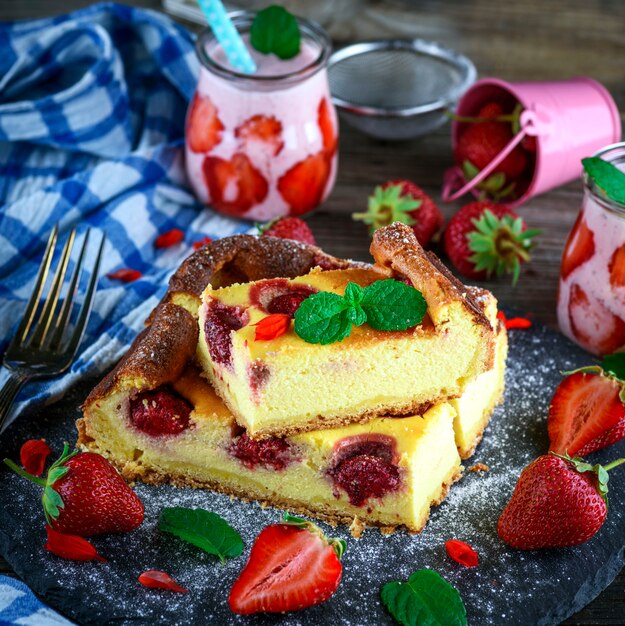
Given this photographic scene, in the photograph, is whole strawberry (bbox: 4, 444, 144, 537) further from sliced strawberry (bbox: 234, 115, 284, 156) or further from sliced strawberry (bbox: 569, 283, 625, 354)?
sliced strawberry (bbox: 569, 283, 625, 354)

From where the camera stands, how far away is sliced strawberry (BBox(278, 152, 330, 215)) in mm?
3822

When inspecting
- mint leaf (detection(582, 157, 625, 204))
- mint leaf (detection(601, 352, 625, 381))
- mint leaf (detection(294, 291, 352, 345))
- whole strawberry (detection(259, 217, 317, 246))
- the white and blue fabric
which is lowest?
the white and blue fabric

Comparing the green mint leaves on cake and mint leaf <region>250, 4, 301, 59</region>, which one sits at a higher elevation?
mint leaf <region>250, 4, 301, 59</region>

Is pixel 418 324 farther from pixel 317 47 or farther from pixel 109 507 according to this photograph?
pixel 317 47

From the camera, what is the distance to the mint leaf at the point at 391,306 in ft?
8.64

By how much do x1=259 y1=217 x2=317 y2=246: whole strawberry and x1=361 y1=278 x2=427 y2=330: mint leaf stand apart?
2.92 feet

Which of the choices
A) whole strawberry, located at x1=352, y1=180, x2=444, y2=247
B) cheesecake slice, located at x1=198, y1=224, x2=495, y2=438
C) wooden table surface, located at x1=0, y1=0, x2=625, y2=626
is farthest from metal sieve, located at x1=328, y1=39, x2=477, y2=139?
cheesecake slice, located at x1=198, y1=224, x2=495, y2=438

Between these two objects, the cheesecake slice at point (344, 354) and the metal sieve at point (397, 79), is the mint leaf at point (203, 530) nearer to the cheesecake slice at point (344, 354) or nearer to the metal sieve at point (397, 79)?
the cheesecake slice at point (344, 354)

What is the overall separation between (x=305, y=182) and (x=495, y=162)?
772 millimetres

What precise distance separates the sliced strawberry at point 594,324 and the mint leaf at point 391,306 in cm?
93

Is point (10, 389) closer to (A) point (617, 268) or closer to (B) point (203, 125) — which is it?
(B) point (203, 125)

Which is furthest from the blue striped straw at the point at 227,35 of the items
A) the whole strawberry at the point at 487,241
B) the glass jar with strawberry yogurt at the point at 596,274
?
the glass jar with strawberry yogurt at the point at 596,274

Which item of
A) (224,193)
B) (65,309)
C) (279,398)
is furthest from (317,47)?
(279,398)

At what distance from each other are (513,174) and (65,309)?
1936mm
